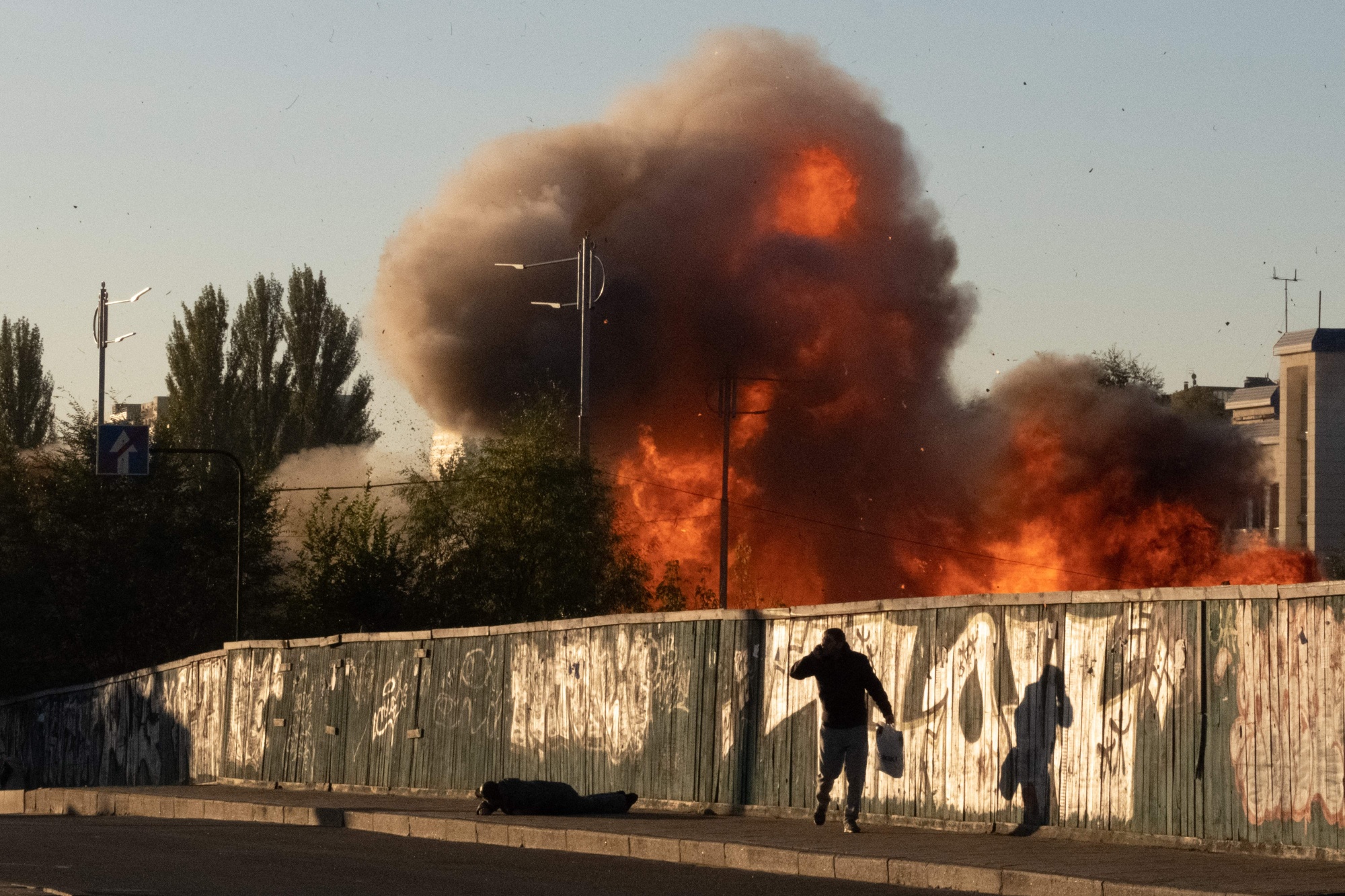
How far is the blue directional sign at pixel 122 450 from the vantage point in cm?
3300

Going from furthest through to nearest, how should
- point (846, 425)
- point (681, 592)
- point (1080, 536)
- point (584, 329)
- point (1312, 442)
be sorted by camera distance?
point (1312, 442) < point (846, 425) < point (1080, 536) < point (681, 592) < point (584, 329)

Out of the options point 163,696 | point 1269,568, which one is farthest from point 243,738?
point 1269,568

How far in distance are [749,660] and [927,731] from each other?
7.15ft

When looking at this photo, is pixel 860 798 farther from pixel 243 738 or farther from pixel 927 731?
pixel 243 738

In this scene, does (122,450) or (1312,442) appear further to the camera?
(1312,442)

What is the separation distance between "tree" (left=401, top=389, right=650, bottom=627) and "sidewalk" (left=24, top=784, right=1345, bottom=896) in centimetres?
2522

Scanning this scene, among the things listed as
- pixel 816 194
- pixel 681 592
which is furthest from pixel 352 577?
pixel 816 194

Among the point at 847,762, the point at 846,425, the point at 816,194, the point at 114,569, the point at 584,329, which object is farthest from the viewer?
the point at 846,425

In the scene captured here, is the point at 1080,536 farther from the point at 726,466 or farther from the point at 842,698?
the point at 842,698

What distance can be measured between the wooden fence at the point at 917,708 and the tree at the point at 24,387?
161 feet

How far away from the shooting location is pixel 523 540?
4459 cm

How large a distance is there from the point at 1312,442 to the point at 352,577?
3595 cm

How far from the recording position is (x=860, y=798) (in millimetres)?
14328

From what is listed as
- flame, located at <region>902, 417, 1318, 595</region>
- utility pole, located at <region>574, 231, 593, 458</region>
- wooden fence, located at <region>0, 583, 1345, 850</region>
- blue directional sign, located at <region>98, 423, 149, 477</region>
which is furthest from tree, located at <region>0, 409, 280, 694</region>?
flame, located at <region>902, 417, 1318, 595</region>
